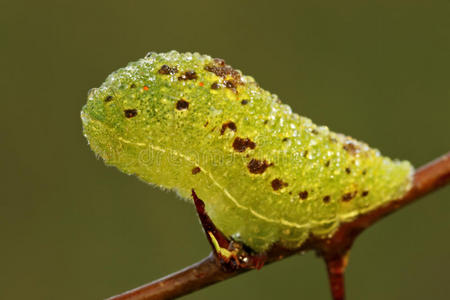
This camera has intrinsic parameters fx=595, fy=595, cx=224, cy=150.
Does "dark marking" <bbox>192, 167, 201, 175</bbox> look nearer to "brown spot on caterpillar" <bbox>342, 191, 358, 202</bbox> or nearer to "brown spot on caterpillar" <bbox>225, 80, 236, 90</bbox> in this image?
"brown spot on caterpillar" <bbox>225, 80, 236, 90</bbox>

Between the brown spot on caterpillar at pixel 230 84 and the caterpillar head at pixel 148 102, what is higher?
the brown spot on caterpillar at pixel 230 84

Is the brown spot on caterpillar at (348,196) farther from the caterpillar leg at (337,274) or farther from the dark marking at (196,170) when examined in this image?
the dark marking at (196,170)

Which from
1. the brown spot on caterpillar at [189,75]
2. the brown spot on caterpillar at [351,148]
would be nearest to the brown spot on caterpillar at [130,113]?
the brown spot on caterpillar at [189,75]

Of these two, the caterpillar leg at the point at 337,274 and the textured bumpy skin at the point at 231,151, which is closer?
the textured bumpy skin at the point at 231,151

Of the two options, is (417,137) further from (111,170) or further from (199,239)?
(111,170)

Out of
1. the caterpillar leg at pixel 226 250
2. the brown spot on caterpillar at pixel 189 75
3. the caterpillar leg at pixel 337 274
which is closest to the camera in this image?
the caterpillar leg at pixel 226 250

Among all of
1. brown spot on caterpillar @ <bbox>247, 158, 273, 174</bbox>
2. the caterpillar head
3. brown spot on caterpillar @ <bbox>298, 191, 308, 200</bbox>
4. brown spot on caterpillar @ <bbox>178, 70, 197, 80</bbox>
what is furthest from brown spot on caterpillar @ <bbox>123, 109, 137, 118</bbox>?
brown spot on caterpillar @ <bbox>298, 191, 308, 200</bbox>

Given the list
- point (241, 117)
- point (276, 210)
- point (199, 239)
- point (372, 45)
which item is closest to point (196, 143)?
point (241, 117)
